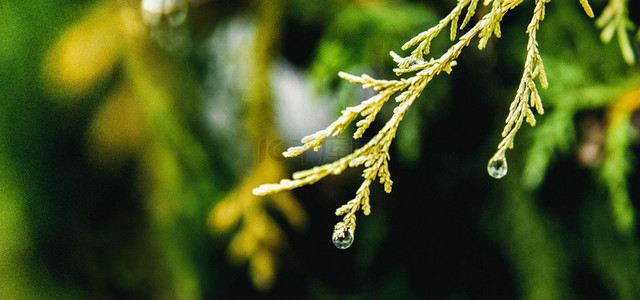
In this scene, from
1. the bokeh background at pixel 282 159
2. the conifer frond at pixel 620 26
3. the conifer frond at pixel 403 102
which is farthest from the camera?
the bokeh background at pixel 282 159

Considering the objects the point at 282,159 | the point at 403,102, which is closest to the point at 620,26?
the point at 403,102

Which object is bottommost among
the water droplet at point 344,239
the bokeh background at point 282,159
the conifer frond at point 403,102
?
the water droplet at point 344,239

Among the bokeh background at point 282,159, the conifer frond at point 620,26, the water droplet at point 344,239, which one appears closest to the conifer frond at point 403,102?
the water droplet at point 344,239

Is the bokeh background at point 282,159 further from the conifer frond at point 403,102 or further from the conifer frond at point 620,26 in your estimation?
the conifer frond at point 403,102

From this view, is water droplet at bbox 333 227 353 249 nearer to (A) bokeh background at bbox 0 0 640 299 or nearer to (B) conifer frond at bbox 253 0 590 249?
(B) conifer frond at bbox 253 0 590 249

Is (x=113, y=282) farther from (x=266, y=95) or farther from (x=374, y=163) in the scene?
(x=374, y=163)

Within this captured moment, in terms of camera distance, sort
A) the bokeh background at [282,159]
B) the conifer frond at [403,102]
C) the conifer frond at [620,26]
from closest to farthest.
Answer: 1. the conifer frond at [403,102]
2. the conifer frond at [620,26]
3. the bokeh background at [282,159]

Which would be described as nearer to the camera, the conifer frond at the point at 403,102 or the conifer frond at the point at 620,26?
the conifer frond at the point at 403,102

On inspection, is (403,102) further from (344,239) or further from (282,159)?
(282,159)
